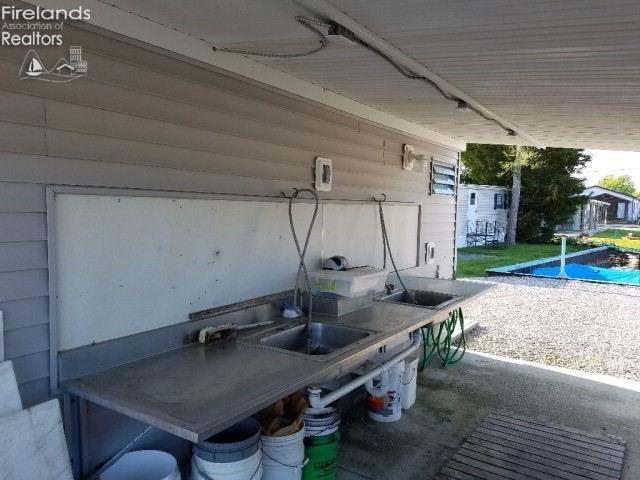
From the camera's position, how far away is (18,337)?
1.92 metres

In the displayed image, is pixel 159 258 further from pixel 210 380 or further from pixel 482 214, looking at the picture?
pixel 482 214

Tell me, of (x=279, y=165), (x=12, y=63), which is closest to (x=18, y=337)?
(x=12, y=63)

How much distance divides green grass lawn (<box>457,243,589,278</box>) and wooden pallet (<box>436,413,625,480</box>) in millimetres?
7388

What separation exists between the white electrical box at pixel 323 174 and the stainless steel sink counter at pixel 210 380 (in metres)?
1.12

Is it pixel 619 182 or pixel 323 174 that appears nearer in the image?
pixel 323 174

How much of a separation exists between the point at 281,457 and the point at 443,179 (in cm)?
418

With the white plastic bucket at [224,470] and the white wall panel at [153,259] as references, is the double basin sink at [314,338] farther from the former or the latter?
the white plastic bucket at [224,470]

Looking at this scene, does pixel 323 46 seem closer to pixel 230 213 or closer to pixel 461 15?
pixel 461 15

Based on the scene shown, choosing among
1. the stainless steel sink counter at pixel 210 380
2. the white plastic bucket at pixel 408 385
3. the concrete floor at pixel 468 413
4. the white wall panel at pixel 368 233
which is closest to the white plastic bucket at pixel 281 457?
the stainless steel sink counter at pixel 210 380

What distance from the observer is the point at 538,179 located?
19453 millimetres

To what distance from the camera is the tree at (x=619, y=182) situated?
5633 cm

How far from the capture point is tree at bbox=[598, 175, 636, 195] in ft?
185

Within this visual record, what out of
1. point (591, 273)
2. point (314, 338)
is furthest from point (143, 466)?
point (591, 273)

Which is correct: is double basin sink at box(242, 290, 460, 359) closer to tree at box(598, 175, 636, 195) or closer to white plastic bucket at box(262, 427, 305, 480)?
white plastic bucket at box(262, 427, 305, 480)
